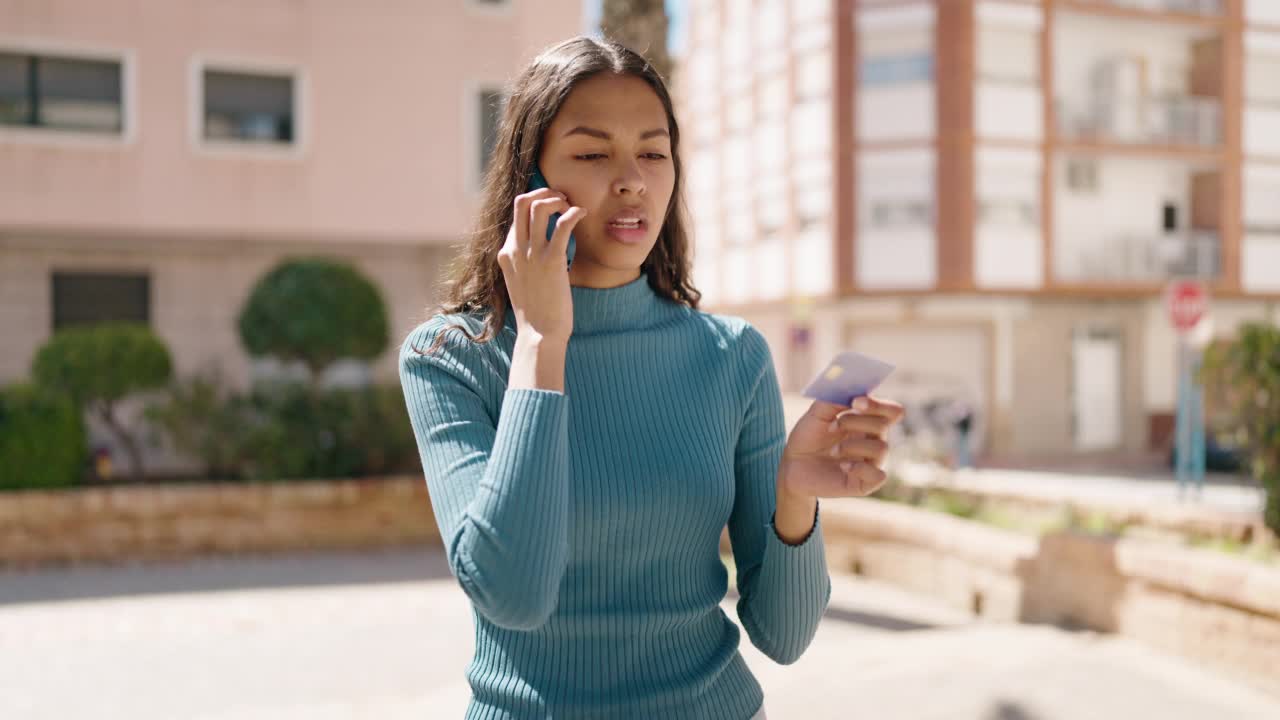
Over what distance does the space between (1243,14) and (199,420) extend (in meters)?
27.8

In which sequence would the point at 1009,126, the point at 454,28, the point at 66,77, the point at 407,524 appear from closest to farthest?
1. the point at 407,524
2. the point at 66,77
3. the point at 454,28
4. the point at 1009,126

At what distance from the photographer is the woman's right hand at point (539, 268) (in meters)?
1.68

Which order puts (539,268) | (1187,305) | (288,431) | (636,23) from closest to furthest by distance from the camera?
(539,268) → (636,23) → (288,431) → (1187,305)

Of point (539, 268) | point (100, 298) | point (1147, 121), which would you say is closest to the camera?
point (539, 268)

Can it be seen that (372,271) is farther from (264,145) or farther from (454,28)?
(454,28)

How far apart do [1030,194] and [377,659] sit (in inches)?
965

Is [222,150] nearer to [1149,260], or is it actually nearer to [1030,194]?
[1030,194]

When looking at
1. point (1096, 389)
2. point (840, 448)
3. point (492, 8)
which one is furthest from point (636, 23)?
point (1096, 389)

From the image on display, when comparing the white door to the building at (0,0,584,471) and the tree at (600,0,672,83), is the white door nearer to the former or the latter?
the building at (0,0,584,471)

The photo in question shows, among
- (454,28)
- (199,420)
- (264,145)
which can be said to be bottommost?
(199,420)

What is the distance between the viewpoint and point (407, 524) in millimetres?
11688

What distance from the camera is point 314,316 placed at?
1270 centimetres

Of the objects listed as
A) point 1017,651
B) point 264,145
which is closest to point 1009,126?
point 264,145

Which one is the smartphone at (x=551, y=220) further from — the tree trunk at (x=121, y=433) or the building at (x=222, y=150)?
the building at (x=222, y=150)
